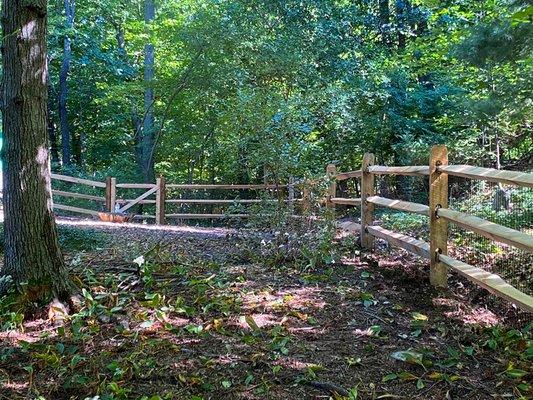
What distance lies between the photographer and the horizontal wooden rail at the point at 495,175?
285cm

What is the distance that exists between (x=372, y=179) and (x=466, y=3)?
10.3 metres

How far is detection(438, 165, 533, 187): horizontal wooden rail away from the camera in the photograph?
2.85 m

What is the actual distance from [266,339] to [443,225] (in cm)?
179

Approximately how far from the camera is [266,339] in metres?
3.05

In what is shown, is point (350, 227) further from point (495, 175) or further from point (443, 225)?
point (495, 175)

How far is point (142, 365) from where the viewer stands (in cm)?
269

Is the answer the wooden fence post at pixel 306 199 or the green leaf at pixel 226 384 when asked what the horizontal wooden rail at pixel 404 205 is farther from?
the green leaf at pixel 226 384

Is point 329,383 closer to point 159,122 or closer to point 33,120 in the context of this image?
point 33,120

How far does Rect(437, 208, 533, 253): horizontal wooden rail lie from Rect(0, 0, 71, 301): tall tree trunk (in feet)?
9.46

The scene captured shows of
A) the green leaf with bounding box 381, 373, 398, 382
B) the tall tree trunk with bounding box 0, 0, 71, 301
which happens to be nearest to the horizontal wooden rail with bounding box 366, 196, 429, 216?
the green leaf with bounding box 381, 373, 398, 382

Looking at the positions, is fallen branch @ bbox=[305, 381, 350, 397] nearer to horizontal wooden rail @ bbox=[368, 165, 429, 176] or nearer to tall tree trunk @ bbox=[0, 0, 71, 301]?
tall tree trunk @ bbox=[0, 0, 71, 301]

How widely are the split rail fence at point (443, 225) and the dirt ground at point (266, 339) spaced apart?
11.0 inches

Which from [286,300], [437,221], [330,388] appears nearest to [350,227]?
[437,221]

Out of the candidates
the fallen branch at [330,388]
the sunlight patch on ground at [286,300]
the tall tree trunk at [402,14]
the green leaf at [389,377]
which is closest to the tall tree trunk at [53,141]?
the tall tree trunk at [402,14]
